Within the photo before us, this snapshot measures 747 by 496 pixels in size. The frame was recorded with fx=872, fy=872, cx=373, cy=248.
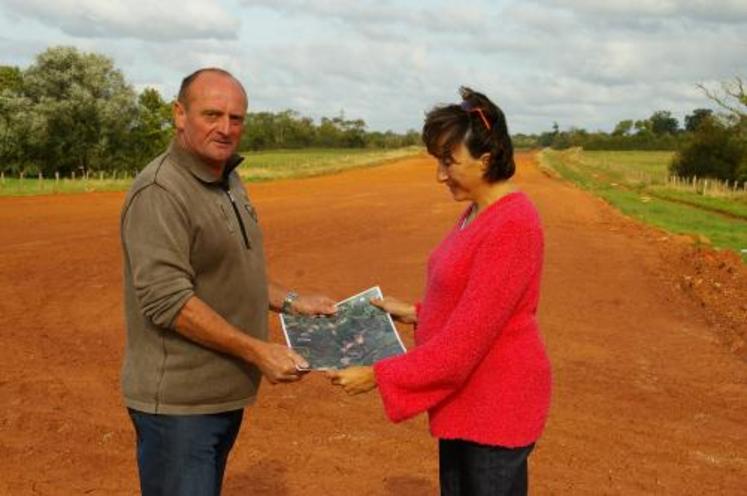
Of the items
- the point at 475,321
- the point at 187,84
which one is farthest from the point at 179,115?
the point at 475,321

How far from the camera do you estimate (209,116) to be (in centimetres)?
284

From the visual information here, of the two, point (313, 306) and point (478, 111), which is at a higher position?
point (478, 111)

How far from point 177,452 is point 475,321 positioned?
1085mm

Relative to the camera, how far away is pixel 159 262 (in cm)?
265

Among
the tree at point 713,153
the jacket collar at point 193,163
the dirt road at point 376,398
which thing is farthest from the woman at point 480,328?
the tree at point 713,153

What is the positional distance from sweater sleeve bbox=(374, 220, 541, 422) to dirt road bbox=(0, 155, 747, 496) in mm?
2774

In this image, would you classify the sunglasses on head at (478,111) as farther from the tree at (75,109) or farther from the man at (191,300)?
the tree at (75,109)

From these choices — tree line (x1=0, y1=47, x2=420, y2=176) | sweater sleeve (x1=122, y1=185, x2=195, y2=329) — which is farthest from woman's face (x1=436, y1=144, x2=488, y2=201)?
tree line (x1=0, y1=47, x2=420, y2=176)

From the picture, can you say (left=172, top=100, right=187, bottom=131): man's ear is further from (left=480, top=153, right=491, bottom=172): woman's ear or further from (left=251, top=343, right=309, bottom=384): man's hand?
(left=480, top=153, right=491, bottom=172): woman's ear

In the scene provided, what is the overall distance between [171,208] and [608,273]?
464 inches

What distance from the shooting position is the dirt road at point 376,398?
5.52 meters

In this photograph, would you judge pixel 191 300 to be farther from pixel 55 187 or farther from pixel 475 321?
pixel 55 187

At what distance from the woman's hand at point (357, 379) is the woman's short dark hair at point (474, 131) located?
709 mm

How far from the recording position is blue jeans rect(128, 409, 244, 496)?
2.84 m
